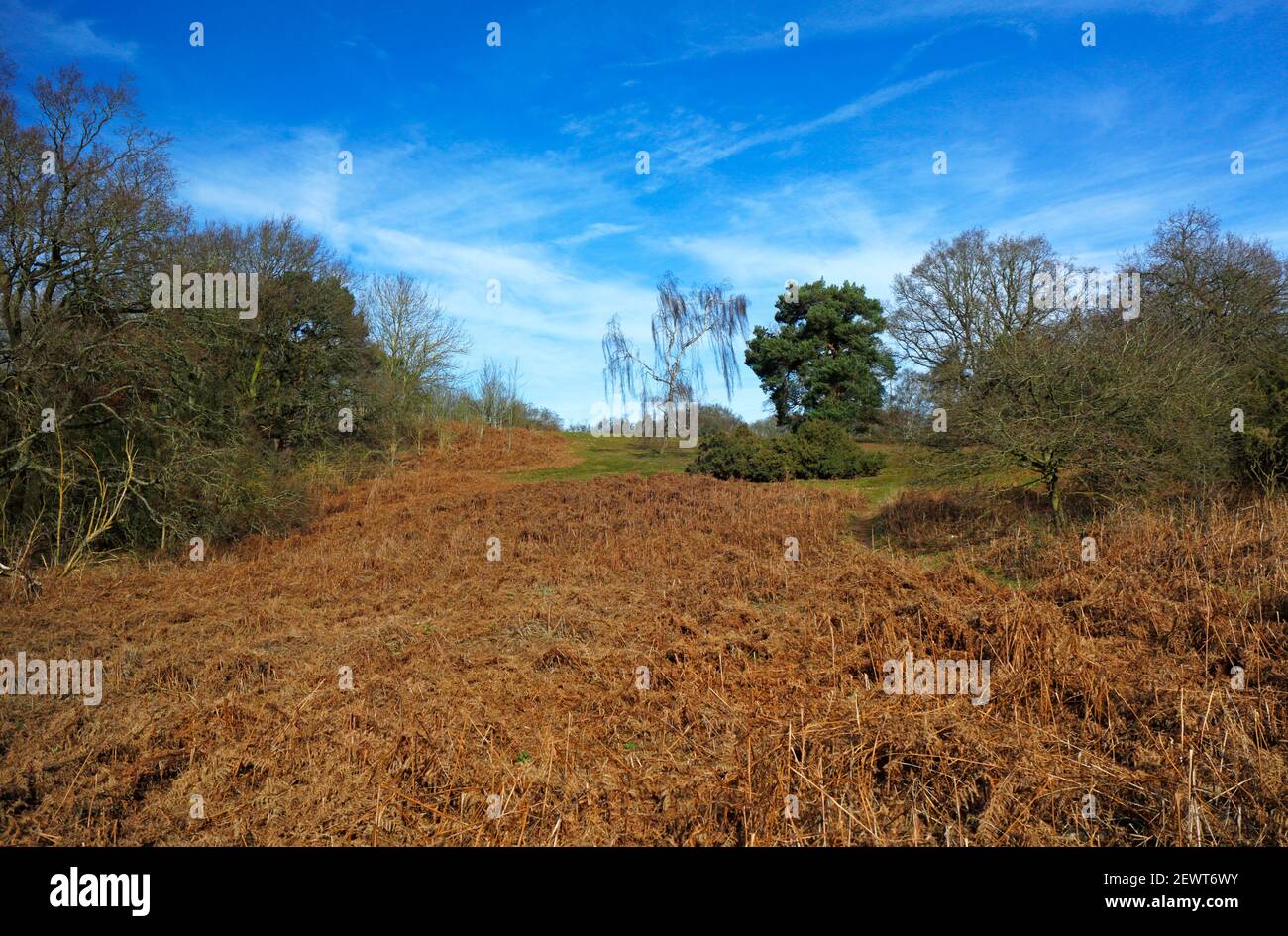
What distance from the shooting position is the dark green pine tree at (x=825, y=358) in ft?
113

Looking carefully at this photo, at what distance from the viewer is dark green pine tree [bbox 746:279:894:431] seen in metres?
34.6

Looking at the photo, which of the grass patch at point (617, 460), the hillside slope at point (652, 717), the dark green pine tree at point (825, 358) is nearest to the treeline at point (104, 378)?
the hillside slope at point (652, 717)

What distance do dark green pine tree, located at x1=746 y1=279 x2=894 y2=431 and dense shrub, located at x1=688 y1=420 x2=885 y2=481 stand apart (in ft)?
26.9

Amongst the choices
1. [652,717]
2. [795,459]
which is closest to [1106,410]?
[652,717]

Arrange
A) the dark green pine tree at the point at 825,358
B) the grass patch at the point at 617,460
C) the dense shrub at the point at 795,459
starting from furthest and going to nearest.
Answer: the dark green pine tree at the point at 825,358 → the grass patch at the point at 617,460 → the dense shrub at the point at 795,459

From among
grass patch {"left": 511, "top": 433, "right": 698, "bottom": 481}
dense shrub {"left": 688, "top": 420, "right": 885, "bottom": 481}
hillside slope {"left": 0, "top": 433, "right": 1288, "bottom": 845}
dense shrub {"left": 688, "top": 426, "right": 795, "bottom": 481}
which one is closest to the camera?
hillside slope {"left": 0, "top": 433, "right": 1288, "bottom": 845}

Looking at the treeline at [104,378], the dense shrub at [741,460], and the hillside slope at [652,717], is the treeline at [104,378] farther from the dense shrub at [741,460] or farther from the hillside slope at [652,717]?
the dense shrub at [741,460]

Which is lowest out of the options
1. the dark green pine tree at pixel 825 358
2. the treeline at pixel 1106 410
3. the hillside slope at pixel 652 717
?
the hillside slope at pixel 652 717

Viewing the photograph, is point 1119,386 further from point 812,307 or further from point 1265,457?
point 812,307

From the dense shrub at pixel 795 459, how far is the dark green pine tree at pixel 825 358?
818 centimetres

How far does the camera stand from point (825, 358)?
34812mm

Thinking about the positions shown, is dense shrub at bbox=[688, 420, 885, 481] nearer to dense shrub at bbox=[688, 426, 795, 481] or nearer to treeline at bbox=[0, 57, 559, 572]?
dense shrub at bbox=[688, 426, 795, 481]

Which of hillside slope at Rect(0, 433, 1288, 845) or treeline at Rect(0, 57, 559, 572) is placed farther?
treeline at Rect(0, 57, 559, 572)

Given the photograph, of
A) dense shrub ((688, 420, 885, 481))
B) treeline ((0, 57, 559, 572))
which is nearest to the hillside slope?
treeline ((0, 57, 559, 572))
